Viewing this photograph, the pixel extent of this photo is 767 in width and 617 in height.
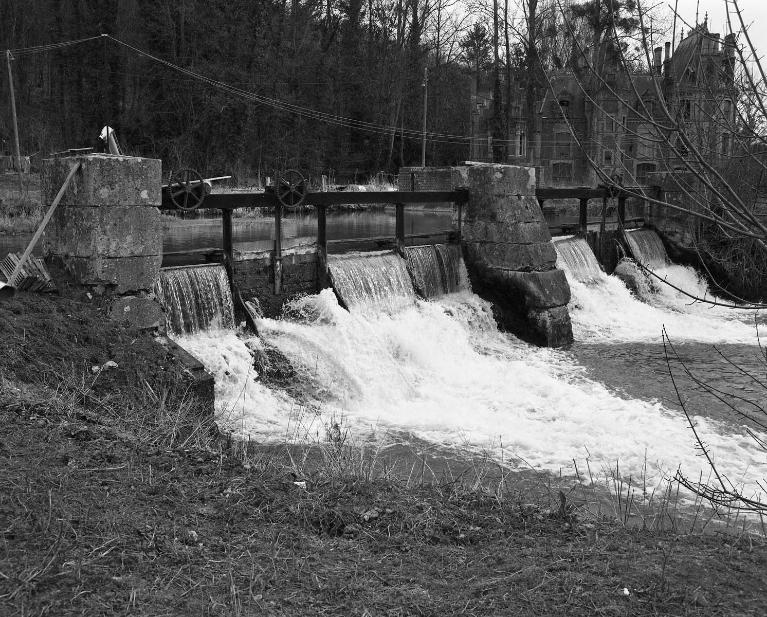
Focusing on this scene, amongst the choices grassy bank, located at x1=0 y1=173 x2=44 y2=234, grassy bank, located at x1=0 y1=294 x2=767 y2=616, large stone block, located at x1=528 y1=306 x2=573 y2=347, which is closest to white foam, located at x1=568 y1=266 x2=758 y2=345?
large stone block, located at x1=528 y1=306 x2=573 y2=347

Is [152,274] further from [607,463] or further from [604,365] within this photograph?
[604,365]

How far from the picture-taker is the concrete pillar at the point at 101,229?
24.6 feet

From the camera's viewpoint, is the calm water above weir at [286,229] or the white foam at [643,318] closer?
the white foam at [643,318]

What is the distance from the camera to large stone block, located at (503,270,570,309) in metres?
12.7

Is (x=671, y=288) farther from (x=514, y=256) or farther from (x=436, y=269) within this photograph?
(x=436, y=269)

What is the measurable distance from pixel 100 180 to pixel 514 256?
23.9 feet

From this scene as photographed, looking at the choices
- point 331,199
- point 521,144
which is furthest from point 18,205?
point 521,144

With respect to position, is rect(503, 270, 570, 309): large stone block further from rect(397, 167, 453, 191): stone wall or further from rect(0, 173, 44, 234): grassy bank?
rect(0, 173, 44, 234): grassy bank

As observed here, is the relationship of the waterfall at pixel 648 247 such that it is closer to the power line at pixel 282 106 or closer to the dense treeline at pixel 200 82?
the power line at pixel 282 106

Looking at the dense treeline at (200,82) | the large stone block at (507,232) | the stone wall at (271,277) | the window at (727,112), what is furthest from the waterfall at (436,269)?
the dense treeline at (200,82)

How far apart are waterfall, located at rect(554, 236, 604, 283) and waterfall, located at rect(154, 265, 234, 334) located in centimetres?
772

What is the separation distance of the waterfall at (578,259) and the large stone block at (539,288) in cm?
226

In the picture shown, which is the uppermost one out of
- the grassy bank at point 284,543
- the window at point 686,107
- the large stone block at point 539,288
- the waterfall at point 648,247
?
the window at point 686,107

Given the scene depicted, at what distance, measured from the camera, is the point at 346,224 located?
957 inches
